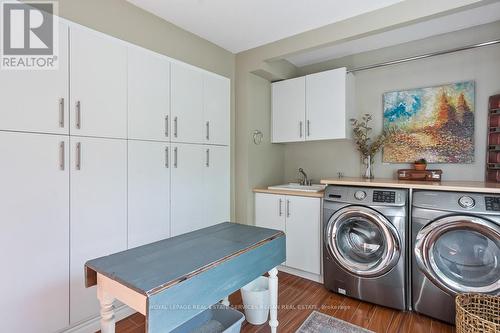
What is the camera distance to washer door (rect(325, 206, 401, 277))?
2.18 m

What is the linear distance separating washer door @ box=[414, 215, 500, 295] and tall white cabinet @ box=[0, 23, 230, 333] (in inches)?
82.7

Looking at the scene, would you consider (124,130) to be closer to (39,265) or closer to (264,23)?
(39,265)

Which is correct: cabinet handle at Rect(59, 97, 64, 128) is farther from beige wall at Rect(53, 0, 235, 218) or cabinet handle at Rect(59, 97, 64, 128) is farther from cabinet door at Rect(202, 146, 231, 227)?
cabinet door at Rect(202, 146, 231, 227)

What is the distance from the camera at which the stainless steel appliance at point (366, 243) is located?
2.16 m

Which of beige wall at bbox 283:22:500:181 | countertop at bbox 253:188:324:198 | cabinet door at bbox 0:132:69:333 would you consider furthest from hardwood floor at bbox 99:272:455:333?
beige wall at bbox 283:22:500:181

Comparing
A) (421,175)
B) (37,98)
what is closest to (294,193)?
(421,175)

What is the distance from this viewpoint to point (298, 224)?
9.32 ft

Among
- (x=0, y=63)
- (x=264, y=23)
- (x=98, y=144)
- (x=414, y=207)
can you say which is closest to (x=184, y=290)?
(x=98, y=144)

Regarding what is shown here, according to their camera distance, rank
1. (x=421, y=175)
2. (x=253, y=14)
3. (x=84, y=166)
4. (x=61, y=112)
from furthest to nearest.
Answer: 1. (x=421, y=175)
2. (x=253, y=14)
3. (x=84, y=166)
4. (x=61, y=112)

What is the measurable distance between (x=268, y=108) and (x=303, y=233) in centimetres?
170

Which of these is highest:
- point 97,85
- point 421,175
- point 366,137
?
point 97,85

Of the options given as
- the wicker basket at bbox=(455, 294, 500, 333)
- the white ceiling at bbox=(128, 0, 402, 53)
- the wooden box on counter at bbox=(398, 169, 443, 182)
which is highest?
the white ceiling at bbox=(128, 0, 402, 53)

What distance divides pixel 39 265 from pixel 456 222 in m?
2.93

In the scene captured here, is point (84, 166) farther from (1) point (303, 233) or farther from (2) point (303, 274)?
(2) point (303, 274)
